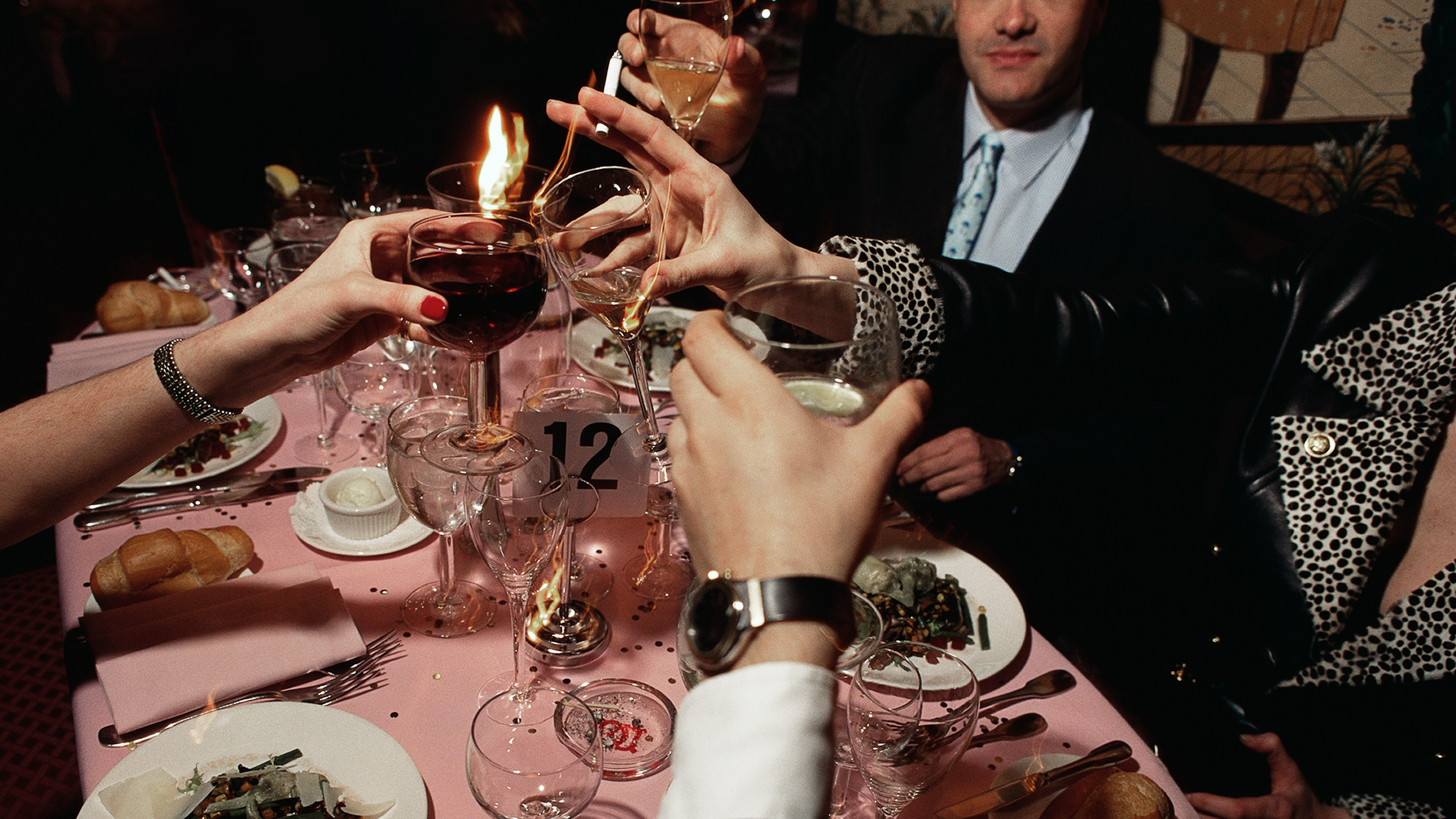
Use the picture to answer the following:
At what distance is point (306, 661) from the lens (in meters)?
1.18

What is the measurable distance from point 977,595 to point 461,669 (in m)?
0.83

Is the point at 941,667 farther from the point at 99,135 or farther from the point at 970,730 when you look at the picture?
the point at 99,135

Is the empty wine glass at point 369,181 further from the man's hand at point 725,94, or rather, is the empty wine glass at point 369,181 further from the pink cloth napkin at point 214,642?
the pink cloth napkin at point 214,642

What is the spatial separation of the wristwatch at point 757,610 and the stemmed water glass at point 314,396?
3.81ft

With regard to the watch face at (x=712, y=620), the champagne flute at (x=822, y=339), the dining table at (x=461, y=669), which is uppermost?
the champagne flute at (x=822, y=339)

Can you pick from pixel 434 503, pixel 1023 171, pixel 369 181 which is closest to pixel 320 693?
pixel 434 503

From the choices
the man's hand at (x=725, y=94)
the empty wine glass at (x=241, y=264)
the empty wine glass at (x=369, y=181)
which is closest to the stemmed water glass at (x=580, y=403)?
the man's hand at (x=725, y=94)

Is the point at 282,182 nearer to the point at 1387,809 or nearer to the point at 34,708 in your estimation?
the point at 34,708

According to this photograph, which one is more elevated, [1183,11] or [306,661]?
[1183,11]

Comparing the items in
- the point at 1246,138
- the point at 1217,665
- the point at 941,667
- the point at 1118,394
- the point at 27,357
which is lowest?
the point at 27,357

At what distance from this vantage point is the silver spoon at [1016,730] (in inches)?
46.3

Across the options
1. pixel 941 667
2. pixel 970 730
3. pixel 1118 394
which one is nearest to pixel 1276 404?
pixel 1118 394

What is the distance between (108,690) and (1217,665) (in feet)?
6.31

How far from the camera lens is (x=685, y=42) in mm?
1558
